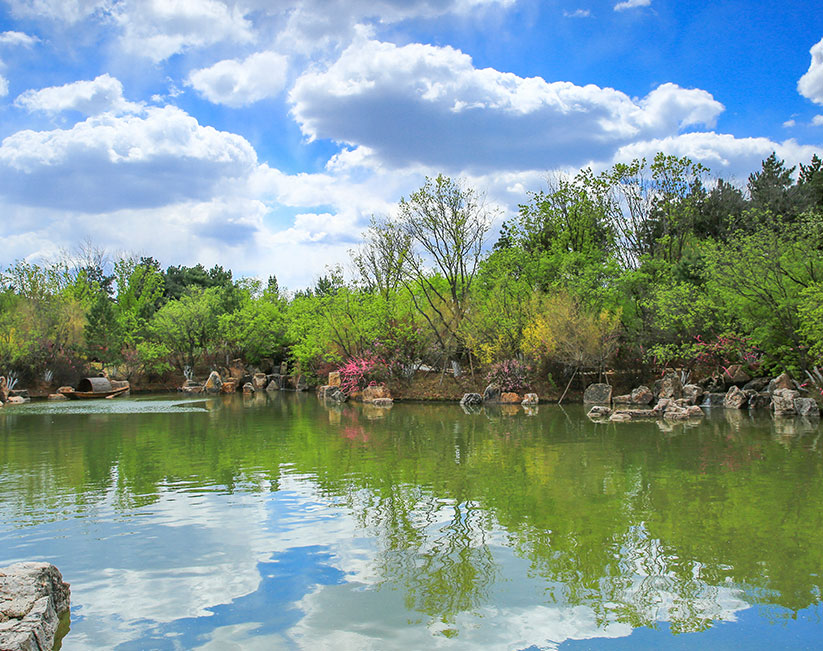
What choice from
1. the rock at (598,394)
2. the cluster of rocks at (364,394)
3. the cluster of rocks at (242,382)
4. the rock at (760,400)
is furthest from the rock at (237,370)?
the rock at (760,400)

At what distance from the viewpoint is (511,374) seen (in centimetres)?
3612

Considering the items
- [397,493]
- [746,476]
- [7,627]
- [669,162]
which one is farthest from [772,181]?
[7,627]

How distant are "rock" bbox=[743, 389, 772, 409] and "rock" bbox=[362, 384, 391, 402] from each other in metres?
20.1

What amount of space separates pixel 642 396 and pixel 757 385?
510cm

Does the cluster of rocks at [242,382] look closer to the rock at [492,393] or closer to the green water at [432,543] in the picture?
the rock at [492,393]

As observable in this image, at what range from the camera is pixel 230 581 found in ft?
22.9

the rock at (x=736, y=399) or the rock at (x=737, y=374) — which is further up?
the rock at (x=737, y=374)

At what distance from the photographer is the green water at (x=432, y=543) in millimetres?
5711

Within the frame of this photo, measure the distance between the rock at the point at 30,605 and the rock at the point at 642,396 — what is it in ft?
94.9

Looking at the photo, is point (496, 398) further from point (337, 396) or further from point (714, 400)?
point (714, 400)

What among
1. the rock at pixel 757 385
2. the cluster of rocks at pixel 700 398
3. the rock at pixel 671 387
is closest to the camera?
the cluster of rocks at pixel 700 398

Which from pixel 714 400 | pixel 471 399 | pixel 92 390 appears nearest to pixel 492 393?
pixel 471 399

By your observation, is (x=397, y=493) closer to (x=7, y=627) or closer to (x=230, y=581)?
(x=230, y=581)

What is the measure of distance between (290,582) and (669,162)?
39.5 metres
